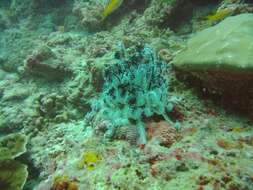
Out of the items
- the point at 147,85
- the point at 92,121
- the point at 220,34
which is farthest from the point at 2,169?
the point at 220,34

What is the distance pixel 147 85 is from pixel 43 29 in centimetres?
694

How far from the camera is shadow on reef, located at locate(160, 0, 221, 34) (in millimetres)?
6281

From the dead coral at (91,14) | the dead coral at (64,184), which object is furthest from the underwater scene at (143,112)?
the dead coral at (91,14)

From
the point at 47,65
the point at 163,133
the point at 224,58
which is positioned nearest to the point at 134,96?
the point at 163,133

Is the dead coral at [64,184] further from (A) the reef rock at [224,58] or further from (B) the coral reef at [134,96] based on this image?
(A) the reef rock at [224,58]

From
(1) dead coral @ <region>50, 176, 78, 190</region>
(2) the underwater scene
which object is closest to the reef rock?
(2) the underwater scene

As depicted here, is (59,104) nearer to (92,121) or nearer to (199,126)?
(92,121)

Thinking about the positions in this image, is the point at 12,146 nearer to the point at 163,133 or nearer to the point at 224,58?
the point at 163,133

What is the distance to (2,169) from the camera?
373 cm

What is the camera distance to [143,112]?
3.39 m

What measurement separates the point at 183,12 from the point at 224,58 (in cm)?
365

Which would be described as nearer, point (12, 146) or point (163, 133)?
point (163, 133)

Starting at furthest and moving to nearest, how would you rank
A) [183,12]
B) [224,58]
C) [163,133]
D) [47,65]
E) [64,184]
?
[183,12], [47,65], [224,58], [163,133], [64,184]

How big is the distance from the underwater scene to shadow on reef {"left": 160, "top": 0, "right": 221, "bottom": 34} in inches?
1.4
